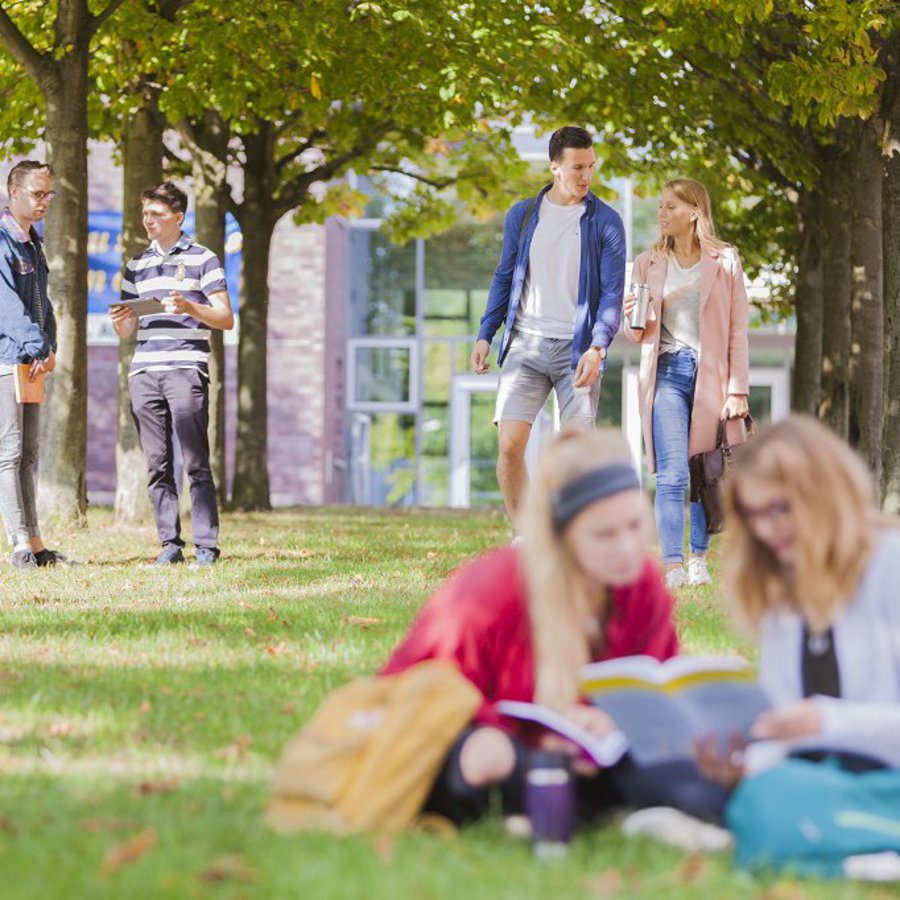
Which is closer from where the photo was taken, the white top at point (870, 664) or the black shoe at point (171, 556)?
the white top at point (870, 664)

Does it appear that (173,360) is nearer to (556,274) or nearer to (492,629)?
(556,274)

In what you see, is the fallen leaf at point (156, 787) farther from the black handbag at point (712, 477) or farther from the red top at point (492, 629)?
the black handbag at point (712, 477)

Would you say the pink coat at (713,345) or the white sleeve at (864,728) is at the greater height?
the pink coat at (713,345)

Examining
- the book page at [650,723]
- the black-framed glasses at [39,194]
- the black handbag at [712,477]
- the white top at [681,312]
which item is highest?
the black-framed glasses at [39,194]

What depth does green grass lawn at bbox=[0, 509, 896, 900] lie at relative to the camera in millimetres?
3311

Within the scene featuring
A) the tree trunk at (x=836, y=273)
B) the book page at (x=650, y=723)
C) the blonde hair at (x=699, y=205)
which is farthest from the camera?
the tree trunk at (x=836, y=273)

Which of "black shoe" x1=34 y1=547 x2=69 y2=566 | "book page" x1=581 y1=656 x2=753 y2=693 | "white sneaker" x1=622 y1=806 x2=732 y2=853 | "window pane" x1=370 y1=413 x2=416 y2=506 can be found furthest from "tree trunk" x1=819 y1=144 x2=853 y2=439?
"window pane" x1=370 y1=413 x2=416 y2=506

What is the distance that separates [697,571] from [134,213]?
8.11 m

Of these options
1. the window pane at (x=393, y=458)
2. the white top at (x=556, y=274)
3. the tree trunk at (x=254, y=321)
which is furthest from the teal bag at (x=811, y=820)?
the window pane at (x=393, y=458)

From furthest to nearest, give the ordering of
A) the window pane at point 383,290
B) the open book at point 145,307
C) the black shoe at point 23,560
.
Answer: the window pane at point 383,290 → the black shoe at point 23,560 → the open book at point 145,307

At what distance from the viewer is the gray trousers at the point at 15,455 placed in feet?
31.7

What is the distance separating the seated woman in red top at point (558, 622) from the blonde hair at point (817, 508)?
334mm

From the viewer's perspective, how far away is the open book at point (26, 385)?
31.6 ft

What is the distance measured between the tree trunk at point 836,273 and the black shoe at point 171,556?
8.33m
